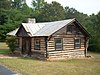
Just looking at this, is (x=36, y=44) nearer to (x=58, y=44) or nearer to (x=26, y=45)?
(x=58, y=44)

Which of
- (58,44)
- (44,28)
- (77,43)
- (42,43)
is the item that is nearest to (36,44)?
(42,43)

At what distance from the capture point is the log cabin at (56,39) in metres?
31.3

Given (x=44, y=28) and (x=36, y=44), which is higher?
(x=44, y=28)

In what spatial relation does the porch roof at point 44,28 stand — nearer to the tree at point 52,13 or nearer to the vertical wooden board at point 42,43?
the vertical wooden board at point 42,43

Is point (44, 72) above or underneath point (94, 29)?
underneath

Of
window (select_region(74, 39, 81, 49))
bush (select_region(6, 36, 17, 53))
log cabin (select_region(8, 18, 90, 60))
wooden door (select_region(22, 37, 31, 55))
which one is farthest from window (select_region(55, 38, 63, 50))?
bush (select_region(6, 36, 17, 53))

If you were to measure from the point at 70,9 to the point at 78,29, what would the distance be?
7292cm

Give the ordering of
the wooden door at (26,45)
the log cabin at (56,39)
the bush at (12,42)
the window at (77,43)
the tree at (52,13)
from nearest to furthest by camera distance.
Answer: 1. the log cabin at (56,39)
2. the window at (77,43)
3. the wooden door at (26,45)
4. the bush at (12,42)
5. the tree at (52,13)

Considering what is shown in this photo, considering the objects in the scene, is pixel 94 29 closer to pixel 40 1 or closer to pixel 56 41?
pixel 56 41

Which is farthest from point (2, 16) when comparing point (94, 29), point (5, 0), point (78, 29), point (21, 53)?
point (78, 29)

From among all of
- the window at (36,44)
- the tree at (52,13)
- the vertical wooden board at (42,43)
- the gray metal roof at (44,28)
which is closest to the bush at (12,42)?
the gray metal roof at (44,28)

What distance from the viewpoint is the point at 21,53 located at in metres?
36.4

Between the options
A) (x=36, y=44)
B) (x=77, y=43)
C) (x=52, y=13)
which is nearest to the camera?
(x=36, y=44)

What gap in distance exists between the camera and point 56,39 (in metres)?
31.8
